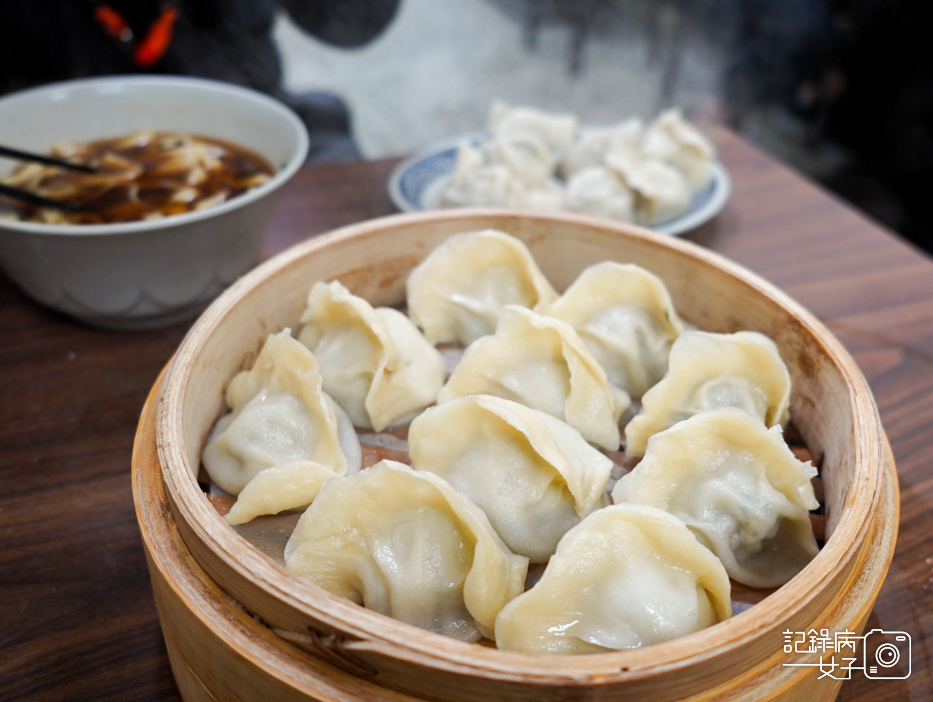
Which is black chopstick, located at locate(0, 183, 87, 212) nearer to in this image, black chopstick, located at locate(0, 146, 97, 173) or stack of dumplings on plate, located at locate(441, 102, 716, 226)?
black chopstick, located at locate(0, 146, 97, 173)

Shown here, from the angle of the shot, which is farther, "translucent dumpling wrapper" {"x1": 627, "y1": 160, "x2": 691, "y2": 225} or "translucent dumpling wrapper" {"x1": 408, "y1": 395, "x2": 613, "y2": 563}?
"translucent dumpling wrapper" {"x1": 627, "y1": 160, "x2": 691, "y2": 225}

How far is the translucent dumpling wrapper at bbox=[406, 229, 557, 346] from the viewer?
4.45 feet

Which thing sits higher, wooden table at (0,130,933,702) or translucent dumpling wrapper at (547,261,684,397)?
translucent dumpling wrapper at (547,261,684,397)

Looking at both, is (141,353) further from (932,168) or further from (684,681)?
(932,168)

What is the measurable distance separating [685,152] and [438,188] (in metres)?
0.78

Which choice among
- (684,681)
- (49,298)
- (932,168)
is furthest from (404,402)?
(932,168)

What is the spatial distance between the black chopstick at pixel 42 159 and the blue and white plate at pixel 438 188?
778 mm

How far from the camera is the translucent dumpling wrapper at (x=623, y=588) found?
0.85 meters

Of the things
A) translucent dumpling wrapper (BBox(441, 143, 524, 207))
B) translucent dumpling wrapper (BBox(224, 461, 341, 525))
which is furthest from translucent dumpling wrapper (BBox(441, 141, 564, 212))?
translucent dumpling wrapper (BBox(224, 461, 341, 525))

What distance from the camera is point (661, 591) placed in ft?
2.86

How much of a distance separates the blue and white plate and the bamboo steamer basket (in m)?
0.71

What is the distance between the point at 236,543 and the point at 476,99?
3.51 meters

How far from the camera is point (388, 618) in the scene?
0.70 meters

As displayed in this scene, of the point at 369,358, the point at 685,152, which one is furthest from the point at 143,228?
the point at 685,152
